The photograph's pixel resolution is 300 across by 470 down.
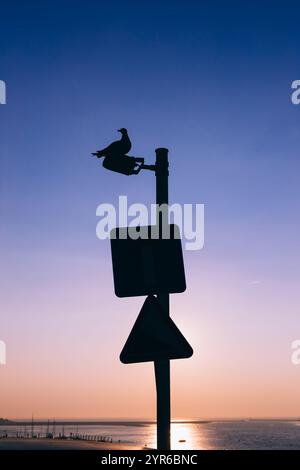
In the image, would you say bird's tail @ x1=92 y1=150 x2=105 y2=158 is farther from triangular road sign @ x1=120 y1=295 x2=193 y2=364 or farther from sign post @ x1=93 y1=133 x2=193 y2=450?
triangular road sign @ x1=120 y1=295 x2=193 y2=364

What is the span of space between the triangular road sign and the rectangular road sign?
0.79ft

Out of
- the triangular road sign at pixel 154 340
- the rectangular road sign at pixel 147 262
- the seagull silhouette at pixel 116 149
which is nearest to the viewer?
the triangular road sign at pixel 154 340

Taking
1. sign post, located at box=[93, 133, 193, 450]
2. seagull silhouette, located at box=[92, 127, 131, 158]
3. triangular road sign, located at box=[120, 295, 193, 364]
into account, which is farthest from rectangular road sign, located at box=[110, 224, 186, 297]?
seagull silhouette, located at box=[92, 127, 131, 158]

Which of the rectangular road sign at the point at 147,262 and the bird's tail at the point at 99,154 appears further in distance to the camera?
the bird's tail at the point at 99,154

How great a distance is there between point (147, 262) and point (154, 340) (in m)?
0.82

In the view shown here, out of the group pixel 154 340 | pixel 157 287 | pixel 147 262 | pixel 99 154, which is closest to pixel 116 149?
pixel 99 154

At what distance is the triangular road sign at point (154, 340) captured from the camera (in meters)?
5.46

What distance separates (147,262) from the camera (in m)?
5.78

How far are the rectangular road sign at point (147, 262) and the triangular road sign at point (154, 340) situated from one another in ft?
0.79

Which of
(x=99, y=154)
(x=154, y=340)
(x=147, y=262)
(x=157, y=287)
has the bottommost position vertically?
(x=154, y=340)

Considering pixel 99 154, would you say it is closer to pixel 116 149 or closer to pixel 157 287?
pixel 116 149

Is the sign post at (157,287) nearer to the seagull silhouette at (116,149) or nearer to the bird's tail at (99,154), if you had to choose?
the seagull silhouette at (116,149)

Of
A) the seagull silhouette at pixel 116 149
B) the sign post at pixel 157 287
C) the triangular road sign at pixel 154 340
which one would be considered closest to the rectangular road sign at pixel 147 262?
the sign post at pixel 157 287
